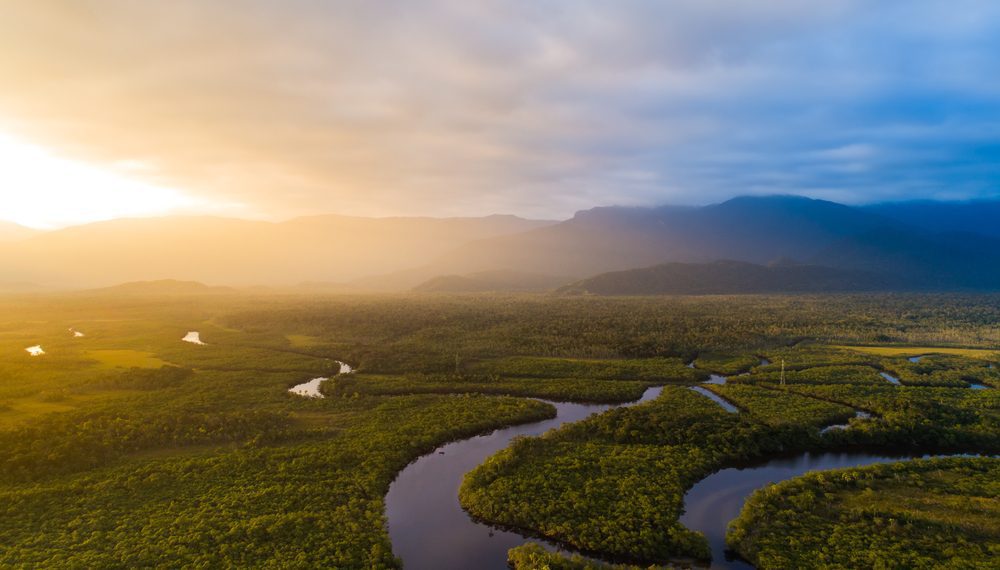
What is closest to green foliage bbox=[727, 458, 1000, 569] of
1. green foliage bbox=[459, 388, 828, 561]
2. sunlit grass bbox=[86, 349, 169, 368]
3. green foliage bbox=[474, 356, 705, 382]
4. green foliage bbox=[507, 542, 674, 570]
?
green foliage bbox=[459, 388, 828, 561]

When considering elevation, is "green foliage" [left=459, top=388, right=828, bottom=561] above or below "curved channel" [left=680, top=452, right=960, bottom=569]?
above

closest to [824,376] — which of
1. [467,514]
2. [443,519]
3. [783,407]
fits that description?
[783,407]

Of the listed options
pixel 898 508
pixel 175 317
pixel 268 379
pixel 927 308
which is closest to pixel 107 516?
pixel 268 379

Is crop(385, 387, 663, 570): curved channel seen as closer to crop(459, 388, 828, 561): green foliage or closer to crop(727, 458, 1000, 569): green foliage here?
crop(459, 388, 828, 561): green foliage

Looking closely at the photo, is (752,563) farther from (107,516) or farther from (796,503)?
(107,516)

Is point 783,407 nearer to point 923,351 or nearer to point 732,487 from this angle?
point 732,487

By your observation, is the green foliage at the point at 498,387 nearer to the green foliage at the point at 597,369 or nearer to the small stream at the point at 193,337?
the green foliage at the point at 597,369
